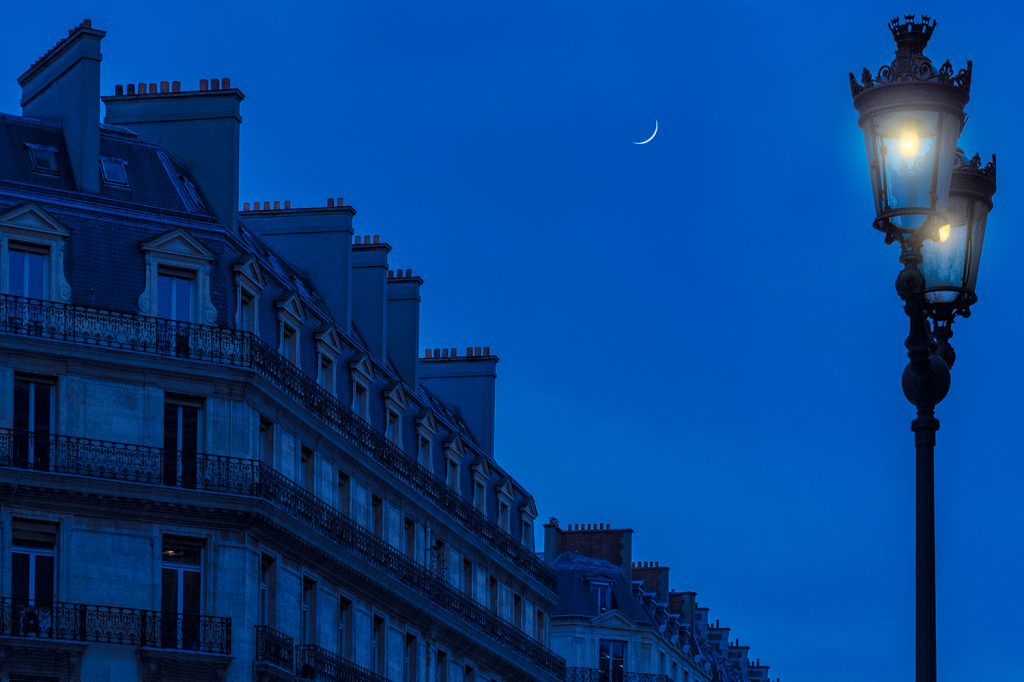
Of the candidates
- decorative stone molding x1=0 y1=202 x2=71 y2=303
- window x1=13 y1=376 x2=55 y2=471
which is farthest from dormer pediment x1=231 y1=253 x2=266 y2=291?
window x1=13 y1=376 x2=55 y2=471

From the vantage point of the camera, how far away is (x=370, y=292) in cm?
4744

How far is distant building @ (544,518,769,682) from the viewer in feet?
229

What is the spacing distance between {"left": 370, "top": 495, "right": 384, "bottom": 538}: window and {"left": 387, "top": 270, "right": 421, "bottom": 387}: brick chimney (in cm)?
571

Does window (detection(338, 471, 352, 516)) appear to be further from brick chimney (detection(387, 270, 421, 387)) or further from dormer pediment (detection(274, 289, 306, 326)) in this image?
brick chimney (detection(387, 270, 421, 387))

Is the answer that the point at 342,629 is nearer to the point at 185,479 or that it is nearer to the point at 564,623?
the point at 185,479

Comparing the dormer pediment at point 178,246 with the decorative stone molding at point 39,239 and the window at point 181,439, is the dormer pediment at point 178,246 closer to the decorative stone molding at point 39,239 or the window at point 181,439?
the decorative stone molding at point 39,239

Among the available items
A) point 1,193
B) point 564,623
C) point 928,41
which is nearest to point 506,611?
point 564,623

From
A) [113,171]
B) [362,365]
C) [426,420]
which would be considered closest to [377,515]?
[362,365]

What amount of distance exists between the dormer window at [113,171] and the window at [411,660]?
44.0 feet

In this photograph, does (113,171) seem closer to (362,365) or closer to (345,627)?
(362,365)

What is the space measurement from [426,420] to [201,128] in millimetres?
9908

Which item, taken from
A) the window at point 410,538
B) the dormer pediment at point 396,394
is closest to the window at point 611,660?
the window at point 410,538

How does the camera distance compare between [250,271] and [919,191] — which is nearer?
[919,191]

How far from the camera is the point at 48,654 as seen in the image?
33750 mm
